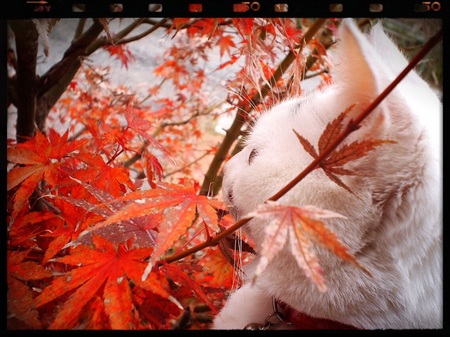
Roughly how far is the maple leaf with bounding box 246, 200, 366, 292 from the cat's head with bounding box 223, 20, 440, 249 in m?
0.13

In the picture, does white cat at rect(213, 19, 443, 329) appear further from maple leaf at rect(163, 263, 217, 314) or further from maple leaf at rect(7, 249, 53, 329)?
maple leaf at rect(7, 249, 53, 329)

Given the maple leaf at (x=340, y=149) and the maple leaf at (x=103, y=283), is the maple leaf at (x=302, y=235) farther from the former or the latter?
the maple leaf at (x=103, y=283)

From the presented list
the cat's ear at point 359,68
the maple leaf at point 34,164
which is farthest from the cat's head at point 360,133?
the maple leaf at point 34,164

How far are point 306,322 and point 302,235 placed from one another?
0.27 m

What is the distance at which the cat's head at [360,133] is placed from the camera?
0.48 meters

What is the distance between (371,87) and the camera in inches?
18.6

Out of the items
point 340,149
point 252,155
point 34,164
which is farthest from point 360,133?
point 34,164

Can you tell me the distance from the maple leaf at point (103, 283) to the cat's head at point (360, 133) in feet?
0.69

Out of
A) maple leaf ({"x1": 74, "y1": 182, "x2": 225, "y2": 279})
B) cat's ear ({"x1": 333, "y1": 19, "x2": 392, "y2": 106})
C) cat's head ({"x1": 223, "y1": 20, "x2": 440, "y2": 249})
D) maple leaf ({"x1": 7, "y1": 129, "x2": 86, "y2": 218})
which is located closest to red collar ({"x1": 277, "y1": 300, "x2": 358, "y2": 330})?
cat's head ({"x1": 223, "y1": 20, "x2": 440, "y2": 249})

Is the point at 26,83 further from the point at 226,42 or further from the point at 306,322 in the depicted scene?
the point at 306,322

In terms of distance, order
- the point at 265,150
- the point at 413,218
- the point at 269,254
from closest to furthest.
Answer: the point at 269,254
the point at 413,218
the point at 265,150
